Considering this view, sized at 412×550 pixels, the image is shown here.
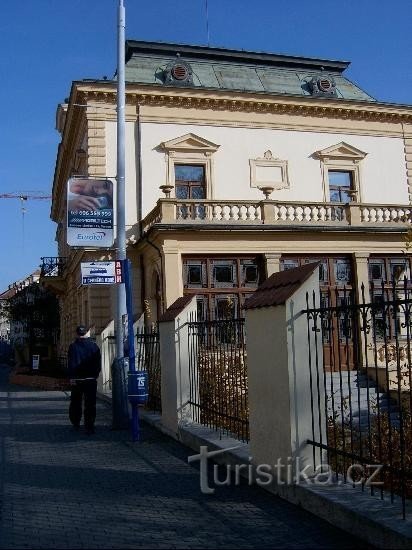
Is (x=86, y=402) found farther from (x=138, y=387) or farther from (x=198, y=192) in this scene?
(x=198, y=192)

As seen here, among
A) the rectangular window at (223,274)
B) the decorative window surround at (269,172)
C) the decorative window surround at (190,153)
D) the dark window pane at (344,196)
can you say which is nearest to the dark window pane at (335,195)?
the dark window pane at (344,196)

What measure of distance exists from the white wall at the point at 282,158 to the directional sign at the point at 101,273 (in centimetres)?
1309

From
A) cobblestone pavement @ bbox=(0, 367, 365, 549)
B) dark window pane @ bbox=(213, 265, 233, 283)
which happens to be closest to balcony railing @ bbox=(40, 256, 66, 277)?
dark window pane @ bbox=(213, 265, 233, 283)

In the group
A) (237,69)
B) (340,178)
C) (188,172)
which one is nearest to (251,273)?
(188,172)

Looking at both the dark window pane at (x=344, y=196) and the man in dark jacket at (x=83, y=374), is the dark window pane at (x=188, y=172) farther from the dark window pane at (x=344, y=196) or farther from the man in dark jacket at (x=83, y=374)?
the man in dark jacket at (x=83, y=374)

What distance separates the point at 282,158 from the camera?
25922mm

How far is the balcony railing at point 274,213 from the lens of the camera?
20703 millimetres

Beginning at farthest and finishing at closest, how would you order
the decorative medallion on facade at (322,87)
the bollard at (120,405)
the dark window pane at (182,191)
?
1. the decorative medallion on facade at (322,87)
2. the dark window pane at (182,191)
3. the bollard at (120,405)

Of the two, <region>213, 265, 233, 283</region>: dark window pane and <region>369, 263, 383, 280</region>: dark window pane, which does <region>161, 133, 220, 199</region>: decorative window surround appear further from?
<region>369, 263, 383, 280</region>: dark window pane

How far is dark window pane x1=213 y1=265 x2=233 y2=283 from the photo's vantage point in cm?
2147

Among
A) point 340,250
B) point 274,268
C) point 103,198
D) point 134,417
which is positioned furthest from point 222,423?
point 340,250

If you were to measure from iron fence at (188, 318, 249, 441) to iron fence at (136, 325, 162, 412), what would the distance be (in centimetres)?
272

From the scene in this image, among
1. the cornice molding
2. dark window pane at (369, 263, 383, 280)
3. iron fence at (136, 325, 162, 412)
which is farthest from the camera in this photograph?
the cornice molding

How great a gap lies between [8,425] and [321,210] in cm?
1391
